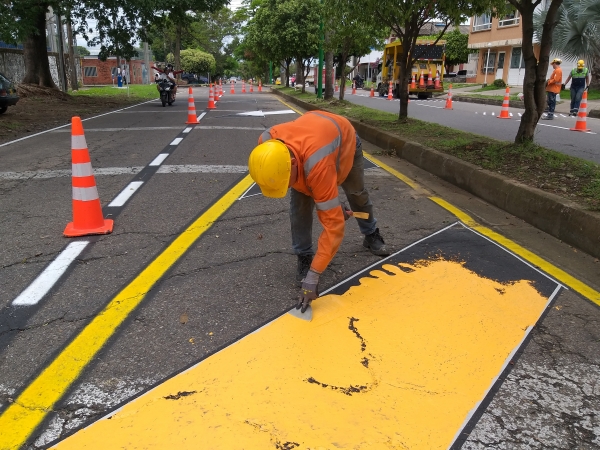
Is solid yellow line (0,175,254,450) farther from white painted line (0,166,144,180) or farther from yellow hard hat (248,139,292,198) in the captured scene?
white painted line (0,166,144,180)

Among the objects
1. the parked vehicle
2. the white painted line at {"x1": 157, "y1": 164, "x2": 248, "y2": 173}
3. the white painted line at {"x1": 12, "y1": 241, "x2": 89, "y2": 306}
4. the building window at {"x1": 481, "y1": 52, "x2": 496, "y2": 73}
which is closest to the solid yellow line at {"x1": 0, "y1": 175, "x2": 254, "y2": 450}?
the white painted line at {"x1": 12, "y1": 241, "x2": 89, "y2": 306}

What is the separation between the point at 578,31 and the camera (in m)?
21.8

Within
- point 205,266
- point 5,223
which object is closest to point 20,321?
point 205,266

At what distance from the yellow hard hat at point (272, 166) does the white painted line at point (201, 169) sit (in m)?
4.62

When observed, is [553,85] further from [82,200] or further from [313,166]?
[313,166]

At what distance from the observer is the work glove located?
2.93 meters

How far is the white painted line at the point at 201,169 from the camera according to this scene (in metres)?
7.14

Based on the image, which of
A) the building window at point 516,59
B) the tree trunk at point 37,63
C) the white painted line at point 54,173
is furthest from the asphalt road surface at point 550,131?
the building window at point 516,59

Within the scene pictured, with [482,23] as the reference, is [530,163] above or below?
below

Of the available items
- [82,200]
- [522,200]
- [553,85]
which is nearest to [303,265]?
[82,200]

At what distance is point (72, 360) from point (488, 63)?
38.4m

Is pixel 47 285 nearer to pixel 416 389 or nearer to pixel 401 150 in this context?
pixel 416 389

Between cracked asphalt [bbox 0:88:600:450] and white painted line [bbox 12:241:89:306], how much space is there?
0.18 ft

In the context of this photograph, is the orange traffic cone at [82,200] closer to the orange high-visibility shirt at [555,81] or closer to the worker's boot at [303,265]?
the worker's boot at [303,265]
